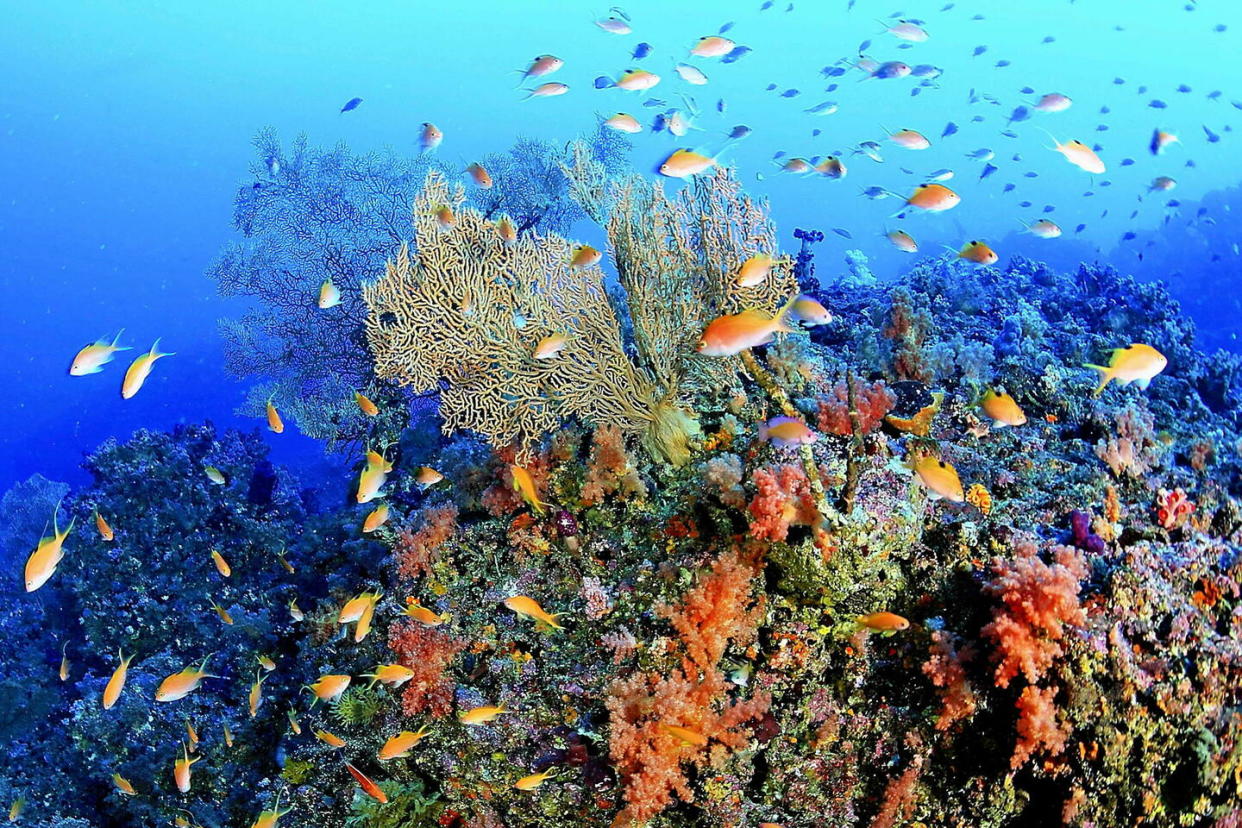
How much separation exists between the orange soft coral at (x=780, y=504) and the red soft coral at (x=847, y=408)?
86 cm

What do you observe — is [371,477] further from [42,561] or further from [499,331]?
[42,561]

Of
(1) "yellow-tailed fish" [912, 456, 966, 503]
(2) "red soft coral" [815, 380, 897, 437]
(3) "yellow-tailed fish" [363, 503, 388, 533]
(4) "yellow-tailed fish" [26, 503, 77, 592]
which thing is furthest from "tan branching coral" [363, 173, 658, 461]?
(1) "yellow-tailed fish" [912, 456, 966, 503]

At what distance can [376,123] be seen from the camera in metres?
94.0

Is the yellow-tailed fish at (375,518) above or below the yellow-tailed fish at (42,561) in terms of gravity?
below

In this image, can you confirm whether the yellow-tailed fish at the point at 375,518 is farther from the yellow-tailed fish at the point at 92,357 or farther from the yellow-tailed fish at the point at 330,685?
the yellow-tailed fish at the point at 92,357

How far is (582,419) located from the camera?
5.52 metres

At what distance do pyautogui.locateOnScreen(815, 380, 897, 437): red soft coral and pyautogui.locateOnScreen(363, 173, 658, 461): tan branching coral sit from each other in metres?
1.42

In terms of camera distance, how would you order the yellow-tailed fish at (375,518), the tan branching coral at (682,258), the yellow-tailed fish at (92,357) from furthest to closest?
the yellow-tailed fish at (375,518)
the tan branching coral at (682,258)
the yellow-tailed fish at (92,357)

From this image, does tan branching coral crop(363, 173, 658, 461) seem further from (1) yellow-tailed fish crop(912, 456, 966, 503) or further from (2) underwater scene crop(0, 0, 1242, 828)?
(1) yellow-tailed fish crop(912, 456, 966, 503)

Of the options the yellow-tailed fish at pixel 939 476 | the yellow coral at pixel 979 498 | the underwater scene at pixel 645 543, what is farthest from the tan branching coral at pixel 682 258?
the yellow-tailed fish at pixel 939 476

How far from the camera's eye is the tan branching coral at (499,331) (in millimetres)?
5301

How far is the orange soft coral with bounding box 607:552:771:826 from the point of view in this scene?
3.79 m

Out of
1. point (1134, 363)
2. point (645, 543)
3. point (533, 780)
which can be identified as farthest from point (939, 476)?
point (533, 780)

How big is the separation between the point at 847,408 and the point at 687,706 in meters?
2.31
